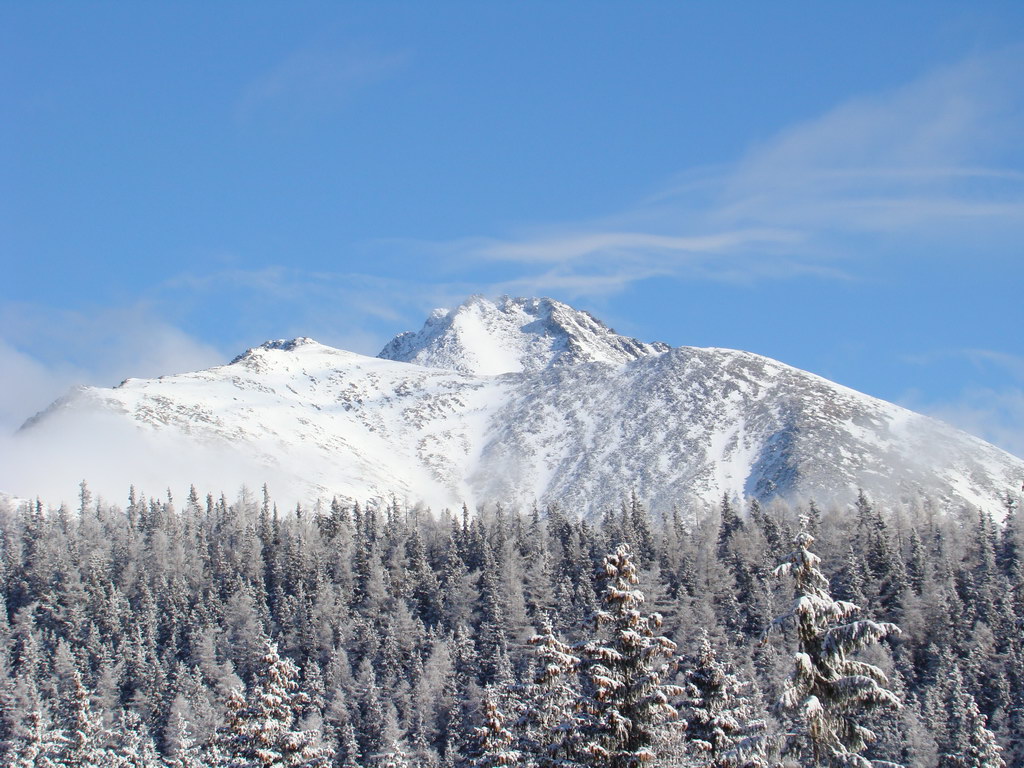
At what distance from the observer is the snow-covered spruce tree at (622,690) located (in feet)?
104

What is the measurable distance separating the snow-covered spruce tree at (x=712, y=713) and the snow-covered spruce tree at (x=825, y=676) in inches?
604

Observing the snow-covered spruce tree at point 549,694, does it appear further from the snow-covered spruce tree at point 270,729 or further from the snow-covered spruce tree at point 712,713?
the snow-covered spruce tree at point 270,729

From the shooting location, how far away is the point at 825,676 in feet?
86.0

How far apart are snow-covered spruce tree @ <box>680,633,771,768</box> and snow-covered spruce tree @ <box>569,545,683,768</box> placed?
32.8 feet

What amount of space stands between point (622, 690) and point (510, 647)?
118 m

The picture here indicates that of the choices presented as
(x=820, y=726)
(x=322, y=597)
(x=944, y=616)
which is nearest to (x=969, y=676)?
(x=944, y=616)

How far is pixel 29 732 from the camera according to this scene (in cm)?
8981

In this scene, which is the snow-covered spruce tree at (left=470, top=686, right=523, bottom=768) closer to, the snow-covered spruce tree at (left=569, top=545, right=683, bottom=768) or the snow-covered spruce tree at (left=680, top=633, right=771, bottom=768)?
the snow-covered spruce tree at (left=680, top=633, right=771, bottom=768)

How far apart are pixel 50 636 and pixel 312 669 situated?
5056 centimetres

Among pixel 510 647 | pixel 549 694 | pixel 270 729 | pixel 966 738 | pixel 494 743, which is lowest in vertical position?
pixel 966 738

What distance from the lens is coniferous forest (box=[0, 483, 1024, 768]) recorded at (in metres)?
31.9

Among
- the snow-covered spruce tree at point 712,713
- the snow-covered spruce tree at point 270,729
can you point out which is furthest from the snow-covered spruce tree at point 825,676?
the snow-covered spruce tree at point 270,729

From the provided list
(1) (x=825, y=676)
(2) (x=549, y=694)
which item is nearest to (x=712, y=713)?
(2) (x=549, y=694)

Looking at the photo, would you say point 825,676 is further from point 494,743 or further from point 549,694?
point 494,743
